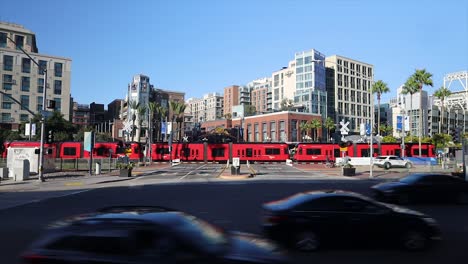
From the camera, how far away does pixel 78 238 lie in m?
4.51

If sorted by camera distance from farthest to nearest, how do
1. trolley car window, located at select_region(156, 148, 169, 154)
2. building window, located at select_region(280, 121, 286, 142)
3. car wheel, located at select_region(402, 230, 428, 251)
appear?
building window, located at select_region(280, 121, 286, 142) < trolley car window, located at select_region(156, 148, 169, 154) < car wheel, located at select_region(402, 230, 428, 251)

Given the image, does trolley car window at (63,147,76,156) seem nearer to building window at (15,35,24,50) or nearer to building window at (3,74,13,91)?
building window at (3,74,13,91)

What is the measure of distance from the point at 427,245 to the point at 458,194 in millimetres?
9774

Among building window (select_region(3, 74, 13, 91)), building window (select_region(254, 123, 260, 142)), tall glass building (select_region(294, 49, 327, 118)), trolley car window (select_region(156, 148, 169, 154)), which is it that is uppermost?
tall glass building (select_region(294, 49, 327, 118))

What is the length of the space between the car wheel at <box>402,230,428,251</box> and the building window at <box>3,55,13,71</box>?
332ft

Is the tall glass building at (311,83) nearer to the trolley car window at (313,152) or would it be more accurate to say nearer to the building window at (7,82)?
the trolley car window at (313,152)

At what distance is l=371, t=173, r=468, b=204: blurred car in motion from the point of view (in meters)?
16.3

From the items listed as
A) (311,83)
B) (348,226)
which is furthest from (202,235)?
(311,83)

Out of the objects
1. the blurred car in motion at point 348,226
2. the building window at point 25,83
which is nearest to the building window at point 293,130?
the building window at point 25,83

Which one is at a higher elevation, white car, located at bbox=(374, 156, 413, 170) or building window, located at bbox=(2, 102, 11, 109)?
building window, located at bbox=(2, 102, 11, 109)

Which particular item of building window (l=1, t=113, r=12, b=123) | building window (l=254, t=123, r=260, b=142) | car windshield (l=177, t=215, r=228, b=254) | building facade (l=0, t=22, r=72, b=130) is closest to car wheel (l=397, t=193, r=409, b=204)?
car windshield (l=177, t=215, r=228, b=254)

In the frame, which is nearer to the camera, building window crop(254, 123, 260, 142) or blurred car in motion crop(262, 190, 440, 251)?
blurred car in motion crop(262, 190, 440, 251)

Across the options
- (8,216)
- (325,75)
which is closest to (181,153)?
(8,216)

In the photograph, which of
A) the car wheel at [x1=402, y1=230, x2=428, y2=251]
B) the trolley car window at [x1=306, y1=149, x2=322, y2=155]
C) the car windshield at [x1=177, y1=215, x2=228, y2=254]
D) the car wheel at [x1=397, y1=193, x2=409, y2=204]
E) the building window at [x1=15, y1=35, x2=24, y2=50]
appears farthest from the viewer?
the building window at [x1=15, y1=35, x2=24, y2=50]
